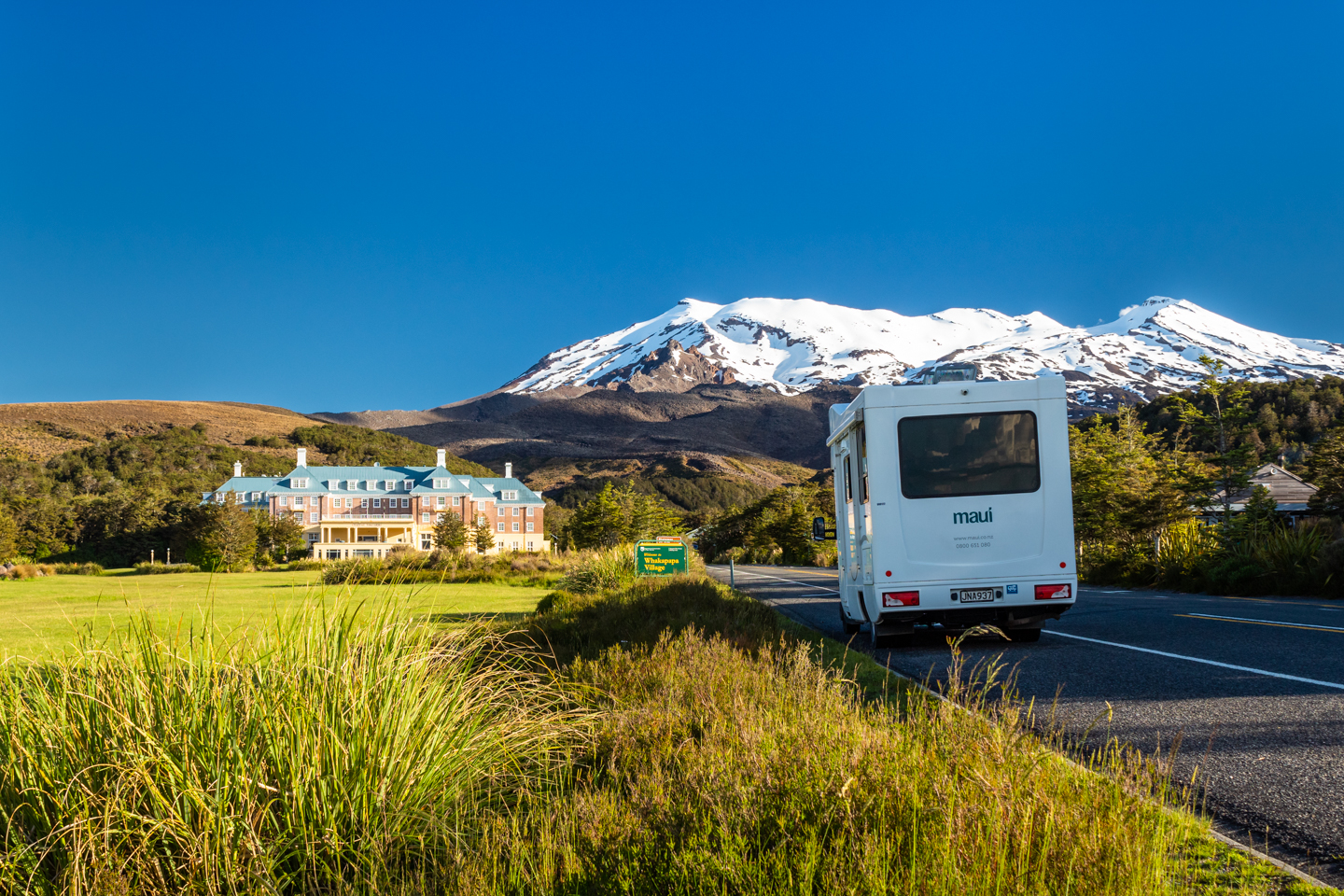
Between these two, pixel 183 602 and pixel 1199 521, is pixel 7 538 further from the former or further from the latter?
pixel 1199 521

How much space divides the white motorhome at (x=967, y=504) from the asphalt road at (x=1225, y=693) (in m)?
0.53

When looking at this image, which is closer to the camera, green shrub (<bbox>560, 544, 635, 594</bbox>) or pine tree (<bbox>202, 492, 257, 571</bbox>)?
green shrub (<bbox>560, 544, 635, 594</bbox>)

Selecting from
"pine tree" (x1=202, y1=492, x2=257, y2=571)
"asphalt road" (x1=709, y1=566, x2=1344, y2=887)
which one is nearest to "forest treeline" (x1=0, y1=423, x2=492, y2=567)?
"pine tree" (x1=202, y1=492, x2=257, y2=571)

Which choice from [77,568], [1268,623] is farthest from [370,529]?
[1268,623]

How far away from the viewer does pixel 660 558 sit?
18.3 m

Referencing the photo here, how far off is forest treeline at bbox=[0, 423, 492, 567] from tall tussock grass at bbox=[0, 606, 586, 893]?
162ft

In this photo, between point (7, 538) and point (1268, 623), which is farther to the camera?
point (7, 538)

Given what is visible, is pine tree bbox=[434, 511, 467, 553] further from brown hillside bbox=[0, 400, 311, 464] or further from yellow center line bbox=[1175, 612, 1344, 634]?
brown hillside bbox=[0, 400, 311, 464]

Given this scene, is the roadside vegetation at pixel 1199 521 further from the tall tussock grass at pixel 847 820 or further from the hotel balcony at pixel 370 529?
the hotel balcony at pixel 370 529

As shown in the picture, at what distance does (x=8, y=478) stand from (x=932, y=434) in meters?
108

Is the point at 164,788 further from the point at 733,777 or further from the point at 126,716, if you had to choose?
the point at 733,777

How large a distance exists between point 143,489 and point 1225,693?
94.7 metres

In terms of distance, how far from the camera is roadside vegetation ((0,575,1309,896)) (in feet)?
7.80

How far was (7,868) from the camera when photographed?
2.75m
